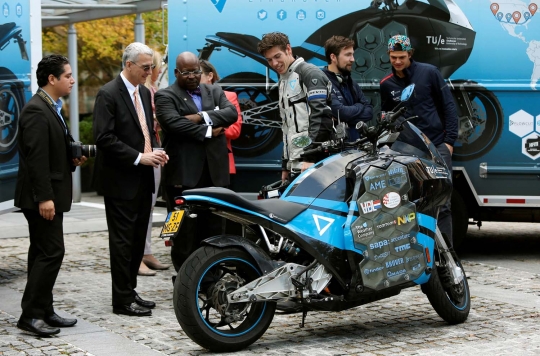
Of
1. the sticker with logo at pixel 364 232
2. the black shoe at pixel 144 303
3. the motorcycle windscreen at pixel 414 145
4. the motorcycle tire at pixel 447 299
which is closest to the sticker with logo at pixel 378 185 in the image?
the sticker with logo at pixel 364 232

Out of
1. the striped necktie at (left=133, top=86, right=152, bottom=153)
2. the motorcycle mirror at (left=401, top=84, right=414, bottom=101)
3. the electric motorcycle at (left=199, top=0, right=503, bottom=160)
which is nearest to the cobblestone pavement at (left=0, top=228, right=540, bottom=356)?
the striped necktie at (left=133, top=86, right=152, bottom=153)

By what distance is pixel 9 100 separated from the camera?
842cm

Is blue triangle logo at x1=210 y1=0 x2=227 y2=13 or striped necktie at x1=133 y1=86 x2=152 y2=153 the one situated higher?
blue triangle logo at x1=210 y1=0 x2=227 y2=13

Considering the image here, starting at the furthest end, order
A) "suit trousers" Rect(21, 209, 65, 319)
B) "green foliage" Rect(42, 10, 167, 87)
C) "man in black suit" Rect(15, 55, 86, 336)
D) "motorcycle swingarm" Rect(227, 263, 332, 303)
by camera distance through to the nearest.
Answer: "green foliage" Rect(42, 10, 167, 87), "suit trousers" Rect(21, 209, 65, 319), "man in black suit" Rect(15, 55, 86, 336), "motorcycle swingarm" Rect(227, 263, 332, 303)

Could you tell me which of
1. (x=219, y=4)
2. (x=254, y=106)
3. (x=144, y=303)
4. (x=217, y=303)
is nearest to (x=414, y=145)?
(x=217, y=303)

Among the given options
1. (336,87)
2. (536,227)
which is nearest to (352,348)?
(336,87)

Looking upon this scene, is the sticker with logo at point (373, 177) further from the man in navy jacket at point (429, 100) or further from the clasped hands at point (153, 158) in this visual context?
the man in navy jacket at point (429, 100)

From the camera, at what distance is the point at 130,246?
707 centimetres

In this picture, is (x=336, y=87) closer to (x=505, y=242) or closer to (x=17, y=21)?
(x=17, y=21)

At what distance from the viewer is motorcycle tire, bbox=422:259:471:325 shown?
6.50 m

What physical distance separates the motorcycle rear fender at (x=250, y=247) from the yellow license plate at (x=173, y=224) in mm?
185

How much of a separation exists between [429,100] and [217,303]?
10.9 feet

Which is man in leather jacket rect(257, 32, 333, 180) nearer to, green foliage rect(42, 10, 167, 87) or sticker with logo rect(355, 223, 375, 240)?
sticker with logo rect(355, 223, 375, 240)

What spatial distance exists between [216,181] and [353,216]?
72.4 inches
